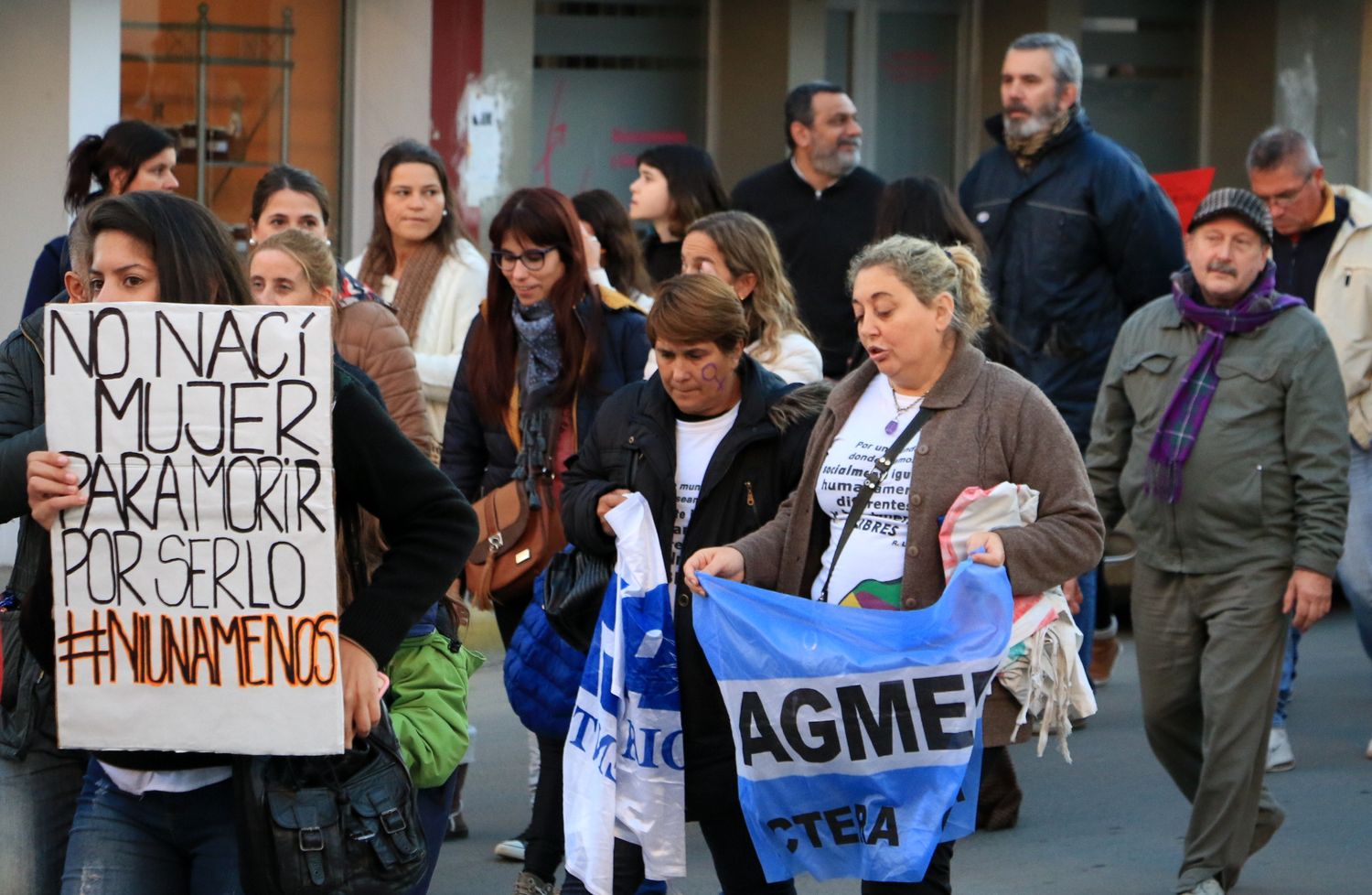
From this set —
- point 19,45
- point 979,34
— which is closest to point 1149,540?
point 19,45

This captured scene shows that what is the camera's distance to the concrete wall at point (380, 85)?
35.3 ft

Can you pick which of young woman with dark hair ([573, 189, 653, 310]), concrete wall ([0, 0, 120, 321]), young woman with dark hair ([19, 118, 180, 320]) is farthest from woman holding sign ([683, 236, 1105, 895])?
concrete wall ([0, 0, 120, 321])

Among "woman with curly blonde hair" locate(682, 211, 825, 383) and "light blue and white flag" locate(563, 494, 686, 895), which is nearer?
"light blue and white flag" locate(563, 494, 686, 895)

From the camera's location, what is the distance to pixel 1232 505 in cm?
585

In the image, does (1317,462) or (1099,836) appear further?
(1099,836)

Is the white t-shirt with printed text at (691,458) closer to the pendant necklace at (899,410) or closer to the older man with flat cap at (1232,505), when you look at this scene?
the pendant necklace at (899,410)

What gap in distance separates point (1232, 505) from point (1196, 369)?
15.9 inches

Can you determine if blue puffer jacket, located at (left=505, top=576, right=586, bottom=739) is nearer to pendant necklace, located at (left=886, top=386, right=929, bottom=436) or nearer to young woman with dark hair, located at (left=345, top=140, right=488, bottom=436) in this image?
pendant necklace, located at (left=886, top=386, right=929, bottom=436)

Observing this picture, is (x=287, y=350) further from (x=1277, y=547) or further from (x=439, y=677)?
(x=1277, y=547)

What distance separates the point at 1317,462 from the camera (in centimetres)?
571

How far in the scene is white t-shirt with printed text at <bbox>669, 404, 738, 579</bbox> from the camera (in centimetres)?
514

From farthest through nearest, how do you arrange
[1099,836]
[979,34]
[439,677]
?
[979,34] → [1099,836] → [439,677]

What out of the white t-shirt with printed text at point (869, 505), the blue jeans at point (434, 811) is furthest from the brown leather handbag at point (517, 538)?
the blue jeans at point (434, 811)

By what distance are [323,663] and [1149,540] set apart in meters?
3.40
